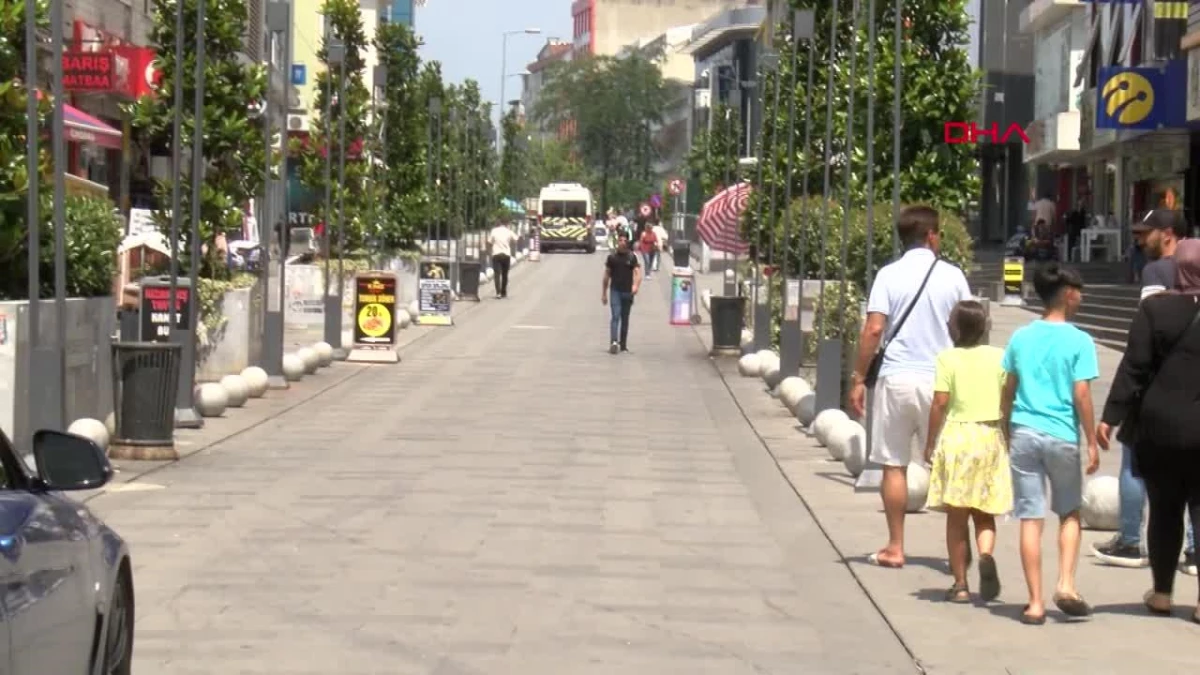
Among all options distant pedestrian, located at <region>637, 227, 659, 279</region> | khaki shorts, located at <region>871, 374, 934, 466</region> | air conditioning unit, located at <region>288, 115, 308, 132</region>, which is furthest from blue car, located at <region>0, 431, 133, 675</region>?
distant pedestrian, located at <region>637, 227, 659, 279</region>

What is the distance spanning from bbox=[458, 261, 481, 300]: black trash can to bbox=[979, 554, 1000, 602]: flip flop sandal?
43.3 metres

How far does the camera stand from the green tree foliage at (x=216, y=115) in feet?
89.2

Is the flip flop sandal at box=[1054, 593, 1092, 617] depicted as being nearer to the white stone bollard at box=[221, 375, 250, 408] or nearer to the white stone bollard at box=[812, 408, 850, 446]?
the white stone bollard at box=[812, 408, 850, 446]

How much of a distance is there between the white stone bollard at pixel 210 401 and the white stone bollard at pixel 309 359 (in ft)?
18.8

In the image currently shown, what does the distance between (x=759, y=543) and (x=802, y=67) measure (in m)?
24.5

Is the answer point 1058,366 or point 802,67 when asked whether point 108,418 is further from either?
point 802,67

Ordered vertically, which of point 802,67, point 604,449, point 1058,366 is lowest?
point 604,449

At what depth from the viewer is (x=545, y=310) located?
50188mm

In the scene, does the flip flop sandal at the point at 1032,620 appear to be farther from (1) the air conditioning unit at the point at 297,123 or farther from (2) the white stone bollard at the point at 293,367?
(1) the air conditioning unit at the point at 297,123

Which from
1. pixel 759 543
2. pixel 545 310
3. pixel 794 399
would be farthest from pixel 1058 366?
pixel 545 310

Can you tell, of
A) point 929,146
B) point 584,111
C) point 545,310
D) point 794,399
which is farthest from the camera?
point 584,111

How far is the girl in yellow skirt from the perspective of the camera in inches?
421

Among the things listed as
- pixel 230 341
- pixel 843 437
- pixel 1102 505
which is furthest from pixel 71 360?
pixel 230 341

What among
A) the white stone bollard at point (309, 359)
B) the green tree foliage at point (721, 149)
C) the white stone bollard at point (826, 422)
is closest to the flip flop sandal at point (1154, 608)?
the white stone bollard at point (826, 422)
